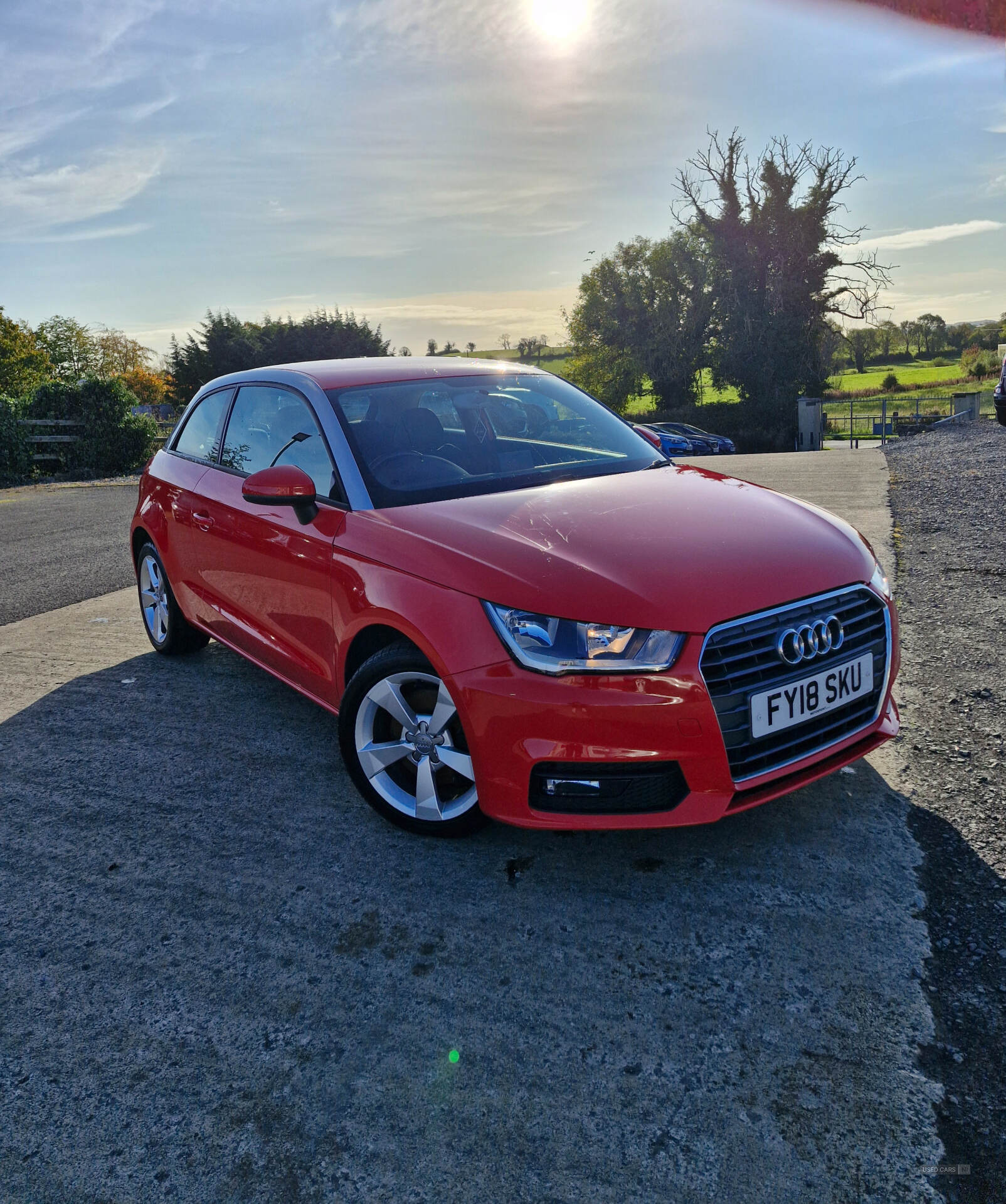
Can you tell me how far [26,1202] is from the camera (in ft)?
5.83

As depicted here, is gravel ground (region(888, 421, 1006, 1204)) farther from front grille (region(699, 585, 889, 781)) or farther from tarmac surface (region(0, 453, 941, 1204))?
front grille (region(699, 585, 889, 781))

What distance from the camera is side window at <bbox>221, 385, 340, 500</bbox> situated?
3537mm

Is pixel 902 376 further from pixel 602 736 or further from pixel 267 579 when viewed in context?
pixel 602 736

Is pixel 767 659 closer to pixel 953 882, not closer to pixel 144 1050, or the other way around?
pixel 953 882

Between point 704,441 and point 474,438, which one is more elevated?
point 474,438

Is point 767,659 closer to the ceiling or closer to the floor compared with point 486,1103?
closer to the ceiling

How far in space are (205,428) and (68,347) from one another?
300 ft

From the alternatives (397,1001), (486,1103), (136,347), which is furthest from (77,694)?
(136,347)

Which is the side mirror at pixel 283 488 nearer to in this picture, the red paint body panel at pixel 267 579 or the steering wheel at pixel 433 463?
the red paint body panel at pixel 267 579

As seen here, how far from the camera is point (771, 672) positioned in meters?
2.56

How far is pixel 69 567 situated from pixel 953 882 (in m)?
8.08

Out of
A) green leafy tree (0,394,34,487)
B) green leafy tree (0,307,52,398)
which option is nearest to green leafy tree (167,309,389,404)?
green leafy tree (0,307,52,398)

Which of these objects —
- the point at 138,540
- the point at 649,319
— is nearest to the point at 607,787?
the point at 138,540

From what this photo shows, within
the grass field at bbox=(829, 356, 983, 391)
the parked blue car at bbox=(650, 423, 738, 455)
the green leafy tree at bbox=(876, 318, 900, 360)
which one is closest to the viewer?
the parked blue car at bbox=(650, 423, 738, 455)
